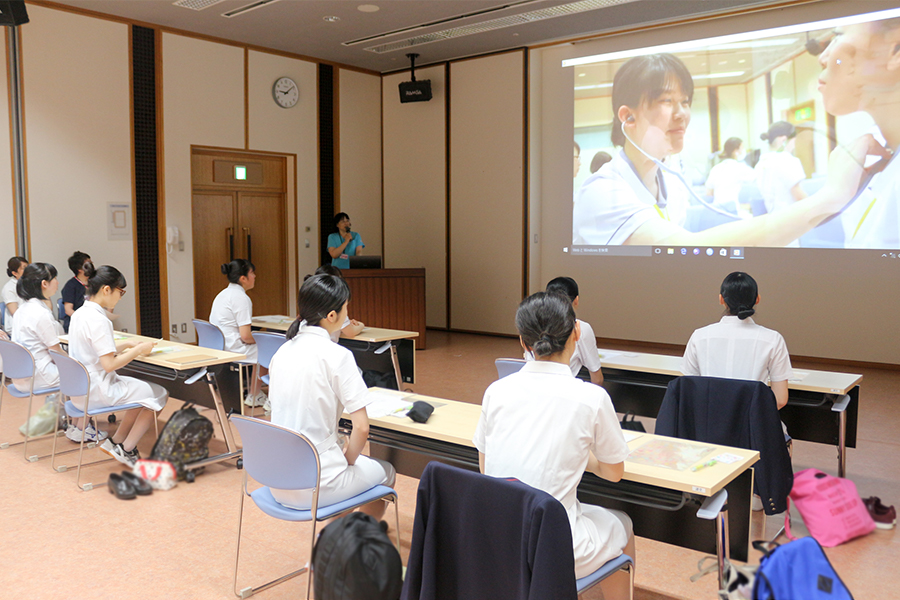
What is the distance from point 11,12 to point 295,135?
5.12 metres

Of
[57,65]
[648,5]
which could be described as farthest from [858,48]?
[57,65]

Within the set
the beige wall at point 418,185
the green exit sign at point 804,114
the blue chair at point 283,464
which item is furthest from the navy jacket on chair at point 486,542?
the beige wall at point 418,185

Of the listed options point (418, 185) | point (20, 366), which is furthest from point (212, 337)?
point (418, 185)

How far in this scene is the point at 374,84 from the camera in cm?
908

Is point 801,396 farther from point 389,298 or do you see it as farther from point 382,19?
point 382,19

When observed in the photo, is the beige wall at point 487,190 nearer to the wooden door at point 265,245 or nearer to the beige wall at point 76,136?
the wooden door at point 265,245

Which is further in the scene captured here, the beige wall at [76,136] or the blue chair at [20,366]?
the beige wall at [76,136]

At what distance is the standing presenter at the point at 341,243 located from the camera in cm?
805

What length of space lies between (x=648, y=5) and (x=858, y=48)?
1846 mm

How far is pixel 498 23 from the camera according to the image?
276 inches

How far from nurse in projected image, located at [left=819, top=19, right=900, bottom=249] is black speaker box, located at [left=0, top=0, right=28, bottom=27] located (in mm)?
6114

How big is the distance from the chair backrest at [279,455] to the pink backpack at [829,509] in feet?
6.46

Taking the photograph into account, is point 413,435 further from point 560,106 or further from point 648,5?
point 560,106

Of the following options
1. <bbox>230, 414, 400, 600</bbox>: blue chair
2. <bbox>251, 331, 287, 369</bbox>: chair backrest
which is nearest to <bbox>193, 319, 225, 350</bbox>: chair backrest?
<bbox>251, 331, 287, 369</bbox>: chair backrest
